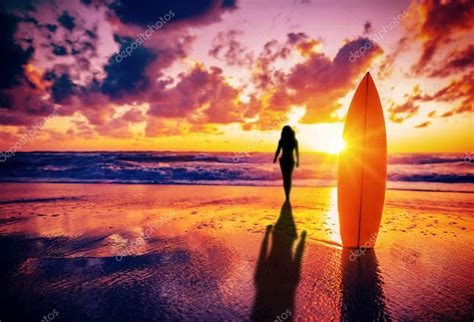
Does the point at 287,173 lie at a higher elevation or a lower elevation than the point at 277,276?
higher

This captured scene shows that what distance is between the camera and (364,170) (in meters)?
3.50

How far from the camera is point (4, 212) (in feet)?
19.2

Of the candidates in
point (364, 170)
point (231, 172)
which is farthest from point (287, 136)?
point (231, 172)

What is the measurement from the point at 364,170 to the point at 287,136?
392 centimetres

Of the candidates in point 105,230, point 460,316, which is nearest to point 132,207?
point 105,230

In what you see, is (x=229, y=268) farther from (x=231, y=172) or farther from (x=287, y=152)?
(x=231, y=172)

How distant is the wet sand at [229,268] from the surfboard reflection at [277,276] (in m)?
0.01

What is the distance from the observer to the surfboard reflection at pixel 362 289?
1.98 metres

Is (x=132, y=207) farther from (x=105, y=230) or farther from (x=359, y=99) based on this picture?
(x=359, y=99)

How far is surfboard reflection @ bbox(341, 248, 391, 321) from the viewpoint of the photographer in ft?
6.49

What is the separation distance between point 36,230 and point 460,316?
5090 mm

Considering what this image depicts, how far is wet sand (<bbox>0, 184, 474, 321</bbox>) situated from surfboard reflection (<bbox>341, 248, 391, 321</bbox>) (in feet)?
0.04

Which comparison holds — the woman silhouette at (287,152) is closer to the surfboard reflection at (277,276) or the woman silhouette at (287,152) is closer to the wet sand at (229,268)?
the wet sand at (229,268)

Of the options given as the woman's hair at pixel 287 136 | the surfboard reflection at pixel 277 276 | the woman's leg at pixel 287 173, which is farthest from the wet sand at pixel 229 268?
the woman's hair at pixel 287 136
